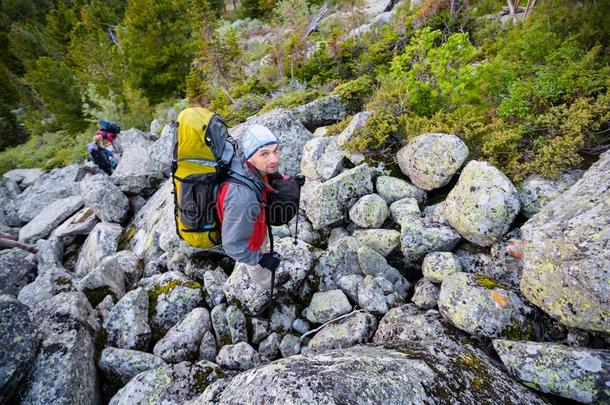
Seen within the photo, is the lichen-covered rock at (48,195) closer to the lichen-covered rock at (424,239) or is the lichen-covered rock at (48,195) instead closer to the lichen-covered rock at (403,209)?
the lichen-covered rock at (403,209)

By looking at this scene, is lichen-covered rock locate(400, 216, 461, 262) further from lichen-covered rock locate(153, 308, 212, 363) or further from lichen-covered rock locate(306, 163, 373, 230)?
lichen-covered rock locate(153, 308, 212, 363)

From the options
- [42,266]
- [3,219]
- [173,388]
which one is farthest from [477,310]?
[3,219]

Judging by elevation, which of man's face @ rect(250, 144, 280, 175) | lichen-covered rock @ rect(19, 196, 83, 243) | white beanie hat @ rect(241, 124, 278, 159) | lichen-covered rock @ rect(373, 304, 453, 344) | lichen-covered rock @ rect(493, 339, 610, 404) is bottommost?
lichen-covered rock @ rect(19, 196, 83, 243)

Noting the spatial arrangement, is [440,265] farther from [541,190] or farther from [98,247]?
[98,247]

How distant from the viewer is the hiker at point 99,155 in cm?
1223

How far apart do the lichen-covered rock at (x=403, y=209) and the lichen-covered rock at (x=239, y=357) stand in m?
3.02

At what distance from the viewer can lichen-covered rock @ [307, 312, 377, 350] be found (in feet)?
12.8

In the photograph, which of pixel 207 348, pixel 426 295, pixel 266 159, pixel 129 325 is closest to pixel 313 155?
pixel 266 159

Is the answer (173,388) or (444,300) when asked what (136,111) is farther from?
(444,300)

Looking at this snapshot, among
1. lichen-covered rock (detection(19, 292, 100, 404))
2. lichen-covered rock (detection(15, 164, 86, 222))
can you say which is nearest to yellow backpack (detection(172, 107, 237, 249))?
lichen-covered rock (detection(19, 292, 100, 404))

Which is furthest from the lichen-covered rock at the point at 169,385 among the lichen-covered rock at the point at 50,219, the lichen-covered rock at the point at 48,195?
the lichen-covered rock at the point at 48,195

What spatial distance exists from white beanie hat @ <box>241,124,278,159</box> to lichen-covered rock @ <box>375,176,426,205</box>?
9.66 ft

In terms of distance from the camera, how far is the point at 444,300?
3.76 m

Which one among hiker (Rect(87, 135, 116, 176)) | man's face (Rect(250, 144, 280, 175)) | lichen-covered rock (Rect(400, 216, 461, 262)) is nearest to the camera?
man's face (Rect(250, 144, 280, 175))
